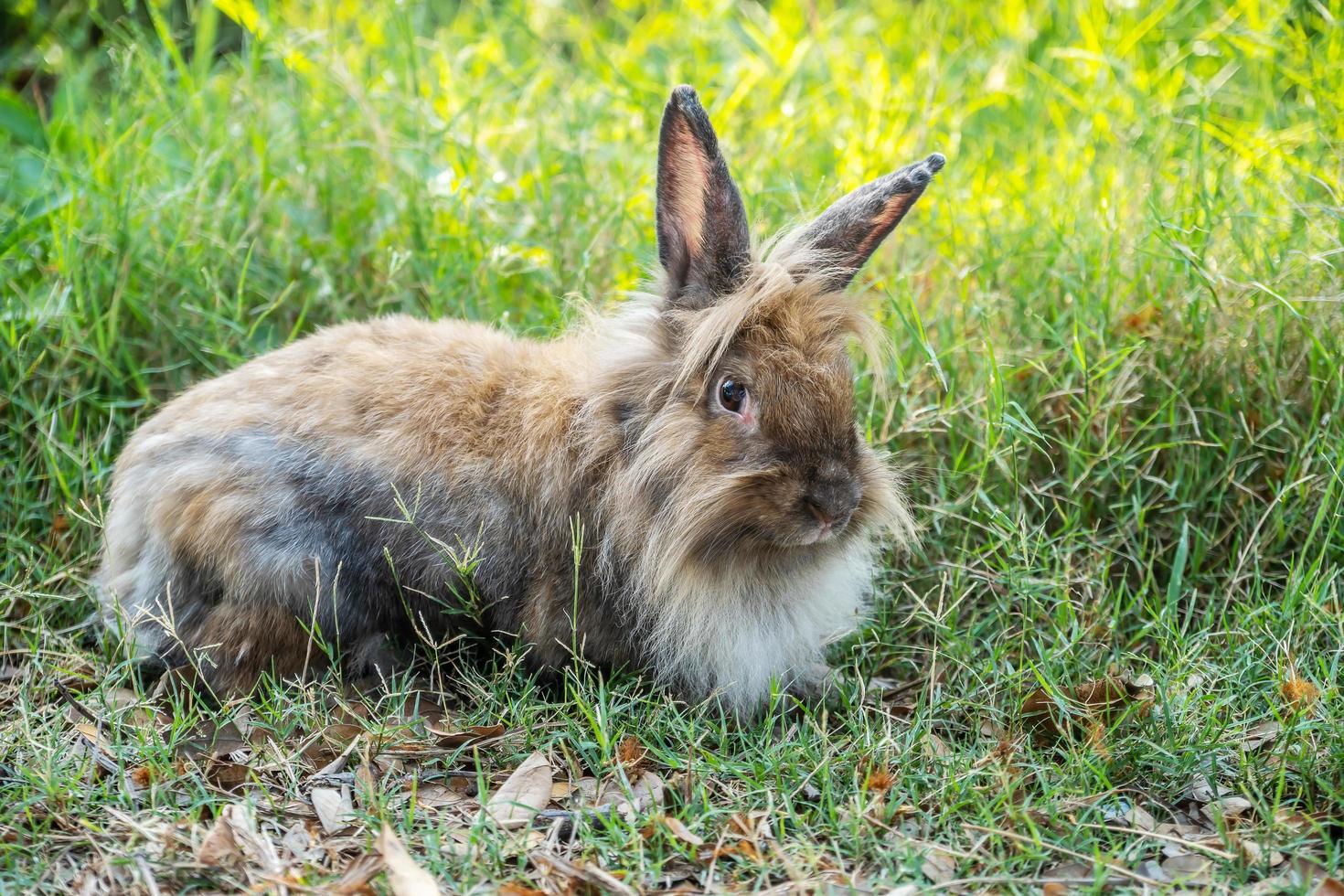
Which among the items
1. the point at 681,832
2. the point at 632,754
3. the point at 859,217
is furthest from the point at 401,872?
the point at 859,217

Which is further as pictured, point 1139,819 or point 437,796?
point 437,796

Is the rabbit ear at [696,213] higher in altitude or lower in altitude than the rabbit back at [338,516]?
higher

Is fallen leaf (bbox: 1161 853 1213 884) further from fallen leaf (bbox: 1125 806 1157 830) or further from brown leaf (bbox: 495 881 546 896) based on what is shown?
brown leaf (bbox: 495 881 546 896)

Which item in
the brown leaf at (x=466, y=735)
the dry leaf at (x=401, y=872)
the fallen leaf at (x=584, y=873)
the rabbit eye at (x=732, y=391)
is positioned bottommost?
the brown leaf at (x=466, y=735)

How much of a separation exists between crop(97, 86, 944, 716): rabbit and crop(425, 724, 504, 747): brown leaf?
0.91 feet

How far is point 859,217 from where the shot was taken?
132 inches

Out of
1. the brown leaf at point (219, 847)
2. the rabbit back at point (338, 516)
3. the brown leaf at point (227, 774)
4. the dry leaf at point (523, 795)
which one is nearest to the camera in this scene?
the brown leaf at point (219, 847)

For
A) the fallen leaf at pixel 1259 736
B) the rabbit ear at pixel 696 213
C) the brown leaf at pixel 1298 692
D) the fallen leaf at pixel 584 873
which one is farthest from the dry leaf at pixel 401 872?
the brown leaf at pixel 1298 692

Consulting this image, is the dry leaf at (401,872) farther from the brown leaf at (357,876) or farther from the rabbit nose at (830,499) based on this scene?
the rabbit nose at (830,499)

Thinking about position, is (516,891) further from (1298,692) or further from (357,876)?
(1298,692)

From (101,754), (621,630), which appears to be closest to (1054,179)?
(621,630)

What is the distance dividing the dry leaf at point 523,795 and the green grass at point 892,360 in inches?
2.6

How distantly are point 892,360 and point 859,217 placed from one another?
0.58 meters

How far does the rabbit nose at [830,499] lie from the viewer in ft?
10.1
